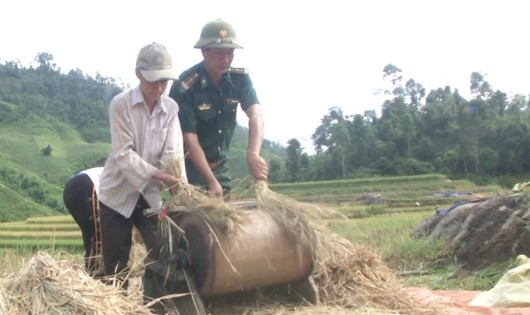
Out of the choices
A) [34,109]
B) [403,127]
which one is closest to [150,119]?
[403,127]

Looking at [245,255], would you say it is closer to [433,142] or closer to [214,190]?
[214,190]

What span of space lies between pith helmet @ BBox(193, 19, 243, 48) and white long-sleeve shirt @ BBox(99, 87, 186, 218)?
638 mm

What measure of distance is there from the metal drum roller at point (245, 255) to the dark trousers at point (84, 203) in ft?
2.74

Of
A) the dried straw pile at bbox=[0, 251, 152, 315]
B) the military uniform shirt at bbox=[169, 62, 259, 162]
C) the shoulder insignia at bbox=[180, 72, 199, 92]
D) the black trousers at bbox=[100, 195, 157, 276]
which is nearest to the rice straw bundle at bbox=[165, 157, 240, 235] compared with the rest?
the black trousers at bbox=[100, 195, 157, 276]

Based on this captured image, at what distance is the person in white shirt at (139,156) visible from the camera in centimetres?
381

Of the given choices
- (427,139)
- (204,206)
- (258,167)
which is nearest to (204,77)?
(258,167)

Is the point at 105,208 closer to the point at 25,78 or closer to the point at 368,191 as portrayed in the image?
the point at 368,191

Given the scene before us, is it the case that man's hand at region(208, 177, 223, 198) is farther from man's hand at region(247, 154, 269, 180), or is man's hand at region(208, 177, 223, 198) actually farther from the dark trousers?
the dark trousers

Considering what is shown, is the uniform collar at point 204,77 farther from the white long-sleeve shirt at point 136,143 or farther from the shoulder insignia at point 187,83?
the white long-sleeve shirt at point 136,143

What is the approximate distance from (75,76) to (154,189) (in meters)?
64.8

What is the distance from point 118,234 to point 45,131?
53.9m

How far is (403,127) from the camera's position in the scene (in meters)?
39.8

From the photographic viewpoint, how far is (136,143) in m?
3.96

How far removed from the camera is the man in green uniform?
4473 mm
